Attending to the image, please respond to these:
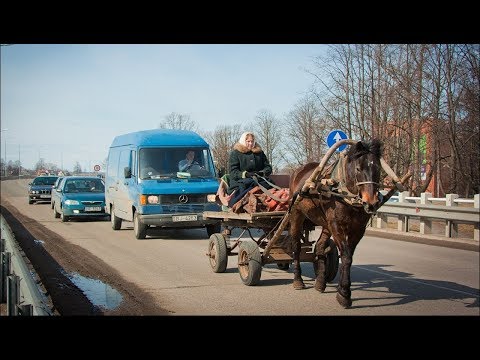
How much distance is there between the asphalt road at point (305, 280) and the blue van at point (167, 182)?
1.52 metres

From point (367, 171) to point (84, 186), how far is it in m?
17.0

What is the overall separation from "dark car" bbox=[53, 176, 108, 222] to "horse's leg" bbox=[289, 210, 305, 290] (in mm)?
13504

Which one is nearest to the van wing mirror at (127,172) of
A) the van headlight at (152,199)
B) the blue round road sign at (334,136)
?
the van headlight at (152,199)

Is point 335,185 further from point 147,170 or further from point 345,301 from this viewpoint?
point 147,170

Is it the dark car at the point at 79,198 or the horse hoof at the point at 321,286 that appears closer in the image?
the horse hoof at the point at 321,286

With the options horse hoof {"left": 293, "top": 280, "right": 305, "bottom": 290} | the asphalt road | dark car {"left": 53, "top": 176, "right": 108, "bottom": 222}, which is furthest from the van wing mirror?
horse hoof {"left": 293, "top": 280, "right": 305, "bottom": 290}

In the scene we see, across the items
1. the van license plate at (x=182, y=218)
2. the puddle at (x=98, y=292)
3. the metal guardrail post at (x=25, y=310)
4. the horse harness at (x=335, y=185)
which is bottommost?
the puddle at (x=98, y=292)

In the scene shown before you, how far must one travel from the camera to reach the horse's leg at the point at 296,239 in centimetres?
804

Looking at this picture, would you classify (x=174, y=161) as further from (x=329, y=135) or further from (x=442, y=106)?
(x=442, y=106)

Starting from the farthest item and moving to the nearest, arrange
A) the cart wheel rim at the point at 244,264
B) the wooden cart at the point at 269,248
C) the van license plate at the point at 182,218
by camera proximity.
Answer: the van license plate at the point at 182,218, the cart wheel rim at the point at 244,264, the wooden cart at the point at 269,248

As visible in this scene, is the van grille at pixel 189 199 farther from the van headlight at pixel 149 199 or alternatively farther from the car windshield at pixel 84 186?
the car windshield at pixel 84 186
